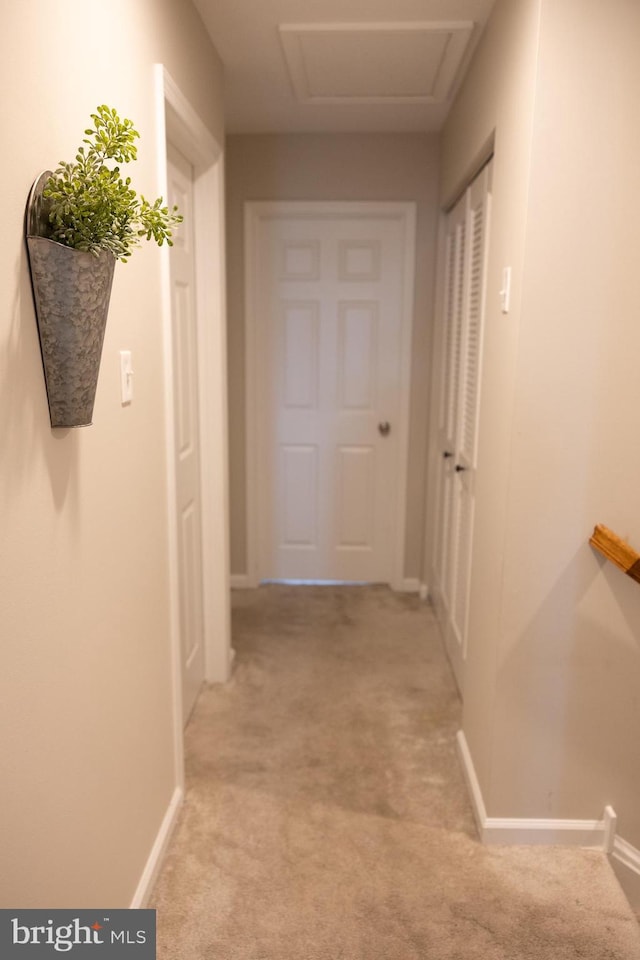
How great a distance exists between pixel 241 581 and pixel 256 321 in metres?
1.43

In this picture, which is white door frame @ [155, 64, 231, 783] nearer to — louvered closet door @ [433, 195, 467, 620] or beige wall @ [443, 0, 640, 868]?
beige wall @ [443, 0, 640, 868]

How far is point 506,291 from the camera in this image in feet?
6.21

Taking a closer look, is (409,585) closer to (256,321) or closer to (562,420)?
(256,321)

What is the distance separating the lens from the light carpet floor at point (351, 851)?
1.65 m

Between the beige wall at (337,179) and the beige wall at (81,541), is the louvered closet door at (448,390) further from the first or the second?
the beige wall at (81,541)

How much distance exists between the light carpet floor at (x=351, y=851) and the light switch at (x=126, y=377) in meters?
1.26

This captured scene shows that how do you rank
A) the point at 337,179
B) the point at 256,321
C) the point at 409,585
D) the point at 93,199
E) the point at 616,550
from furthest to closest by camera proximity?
1. the point at 409,585
2. the point at 256,321
3. the point at 337,179
4. the point at 616,550
5. the point at 93,199

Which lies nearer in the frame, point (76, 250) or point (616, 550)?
point (76, 250)

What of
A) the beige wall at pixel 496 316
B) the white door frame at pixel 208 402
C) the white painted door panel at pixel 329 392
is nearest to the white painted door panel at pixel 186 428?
the white door frame at pixel 208 402

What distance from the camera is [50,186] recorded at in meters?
1.06

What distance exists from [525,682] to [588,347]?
0.91 metres

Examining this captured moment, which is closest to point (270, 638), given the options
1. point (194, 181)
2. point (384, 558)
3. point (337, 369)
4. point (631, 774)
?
point (384, 558)

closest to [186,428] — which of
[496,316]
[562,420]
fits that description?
[496,316]

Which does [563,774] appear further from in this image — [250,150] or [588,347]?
[250,150]
